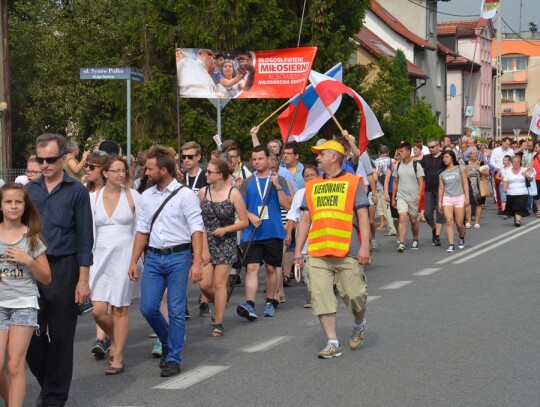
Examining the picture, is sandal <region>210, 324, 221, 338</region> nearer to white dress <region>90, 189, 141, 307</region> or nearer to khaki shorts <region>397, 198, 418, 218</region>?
white dress <region>90, 189, 141, 307</region>

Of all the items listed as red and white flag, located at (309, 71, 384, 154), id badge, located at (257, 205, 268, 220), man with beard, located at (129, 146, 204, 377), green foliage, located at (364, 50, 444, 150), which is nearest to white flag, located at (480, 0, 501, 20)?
green foliage, located at (364, 50, 444, 150)

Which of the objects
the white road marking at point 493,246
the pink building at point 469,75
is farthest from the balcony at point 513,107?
the white road marking at point 493,246

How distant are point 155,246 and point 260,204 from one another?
10.4ft

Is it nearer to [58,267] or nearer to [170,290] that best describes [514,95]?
[170,290]

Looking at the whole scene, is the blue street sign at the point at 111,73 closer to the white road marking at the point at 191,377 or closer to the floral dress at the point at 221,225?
the floral dress at the point at 221,225

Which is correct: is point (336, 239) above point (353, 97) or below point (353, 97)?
below

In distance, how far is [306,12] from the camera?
113 ft

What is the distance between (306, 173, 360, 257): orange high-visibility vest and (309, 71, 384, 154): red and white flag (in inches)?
282

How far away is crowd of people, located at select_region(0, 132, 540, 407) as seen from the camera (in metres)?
6.58

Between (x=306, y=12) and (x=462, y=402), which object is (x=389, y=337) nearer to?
(x=462, y=402)

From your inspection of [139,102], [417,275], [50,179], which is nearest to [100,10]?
[139,102]

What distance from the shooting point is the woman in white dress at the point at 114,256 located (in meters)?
8.63

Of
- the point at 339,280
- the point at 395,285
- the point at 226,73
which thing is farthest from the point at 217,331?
the point at 226,73

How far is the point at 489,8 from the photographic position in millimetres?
51219
